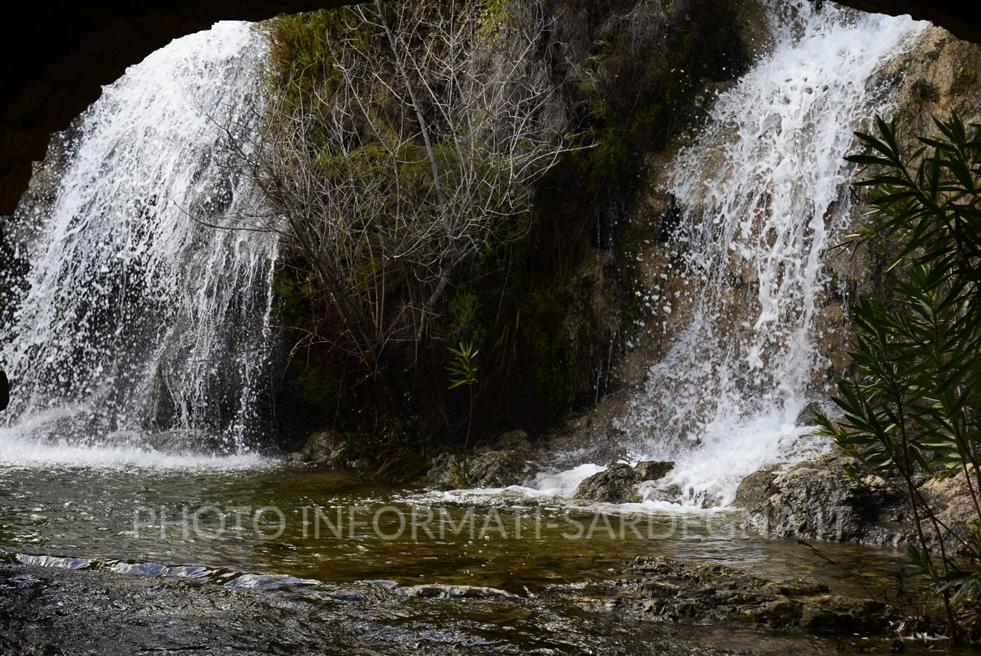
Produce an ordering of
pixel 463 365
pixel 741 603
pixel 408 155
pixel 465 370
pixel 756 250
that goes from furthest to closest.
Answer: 1. pixel 408 155
2. pixel 756 250
3. pixel 465 370
4. pixel 463 365
5. pixel 741 603

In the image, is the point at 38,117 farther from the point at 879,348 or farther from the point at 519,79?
the point at 519,79

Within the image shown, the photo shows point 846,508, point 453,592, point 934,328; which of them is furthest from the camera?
point 846,508

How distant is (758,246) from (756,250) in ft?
0.16

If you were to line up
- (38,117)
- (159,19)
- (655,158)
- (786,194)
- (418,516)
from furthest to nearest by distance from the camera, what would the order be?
(655,158) → (786,194) → (418,516) → (38,117) → (159,19)

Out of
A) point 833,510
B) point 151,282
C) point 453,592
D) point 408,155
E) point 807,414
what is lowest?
point 453,592

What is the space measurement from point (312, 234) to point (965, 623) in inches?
293

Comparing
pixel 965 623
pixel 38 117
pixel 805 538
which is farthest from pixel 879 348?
pixel 38 117

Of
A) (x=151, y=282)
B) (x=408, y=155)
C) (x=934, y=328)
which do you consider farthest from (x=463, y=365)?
(x=934, y=328)

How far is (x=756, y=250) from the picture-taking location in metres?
9.97

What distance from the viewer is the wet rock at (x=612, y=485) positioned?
786 centimetres

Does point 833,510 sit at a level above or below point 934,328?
below

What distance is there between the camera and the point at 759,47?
11.6 metres

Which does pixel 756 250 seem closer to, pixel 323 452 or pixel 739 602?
pixel 323 452

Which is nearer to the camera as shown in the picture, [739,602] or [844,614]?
[844,614]
